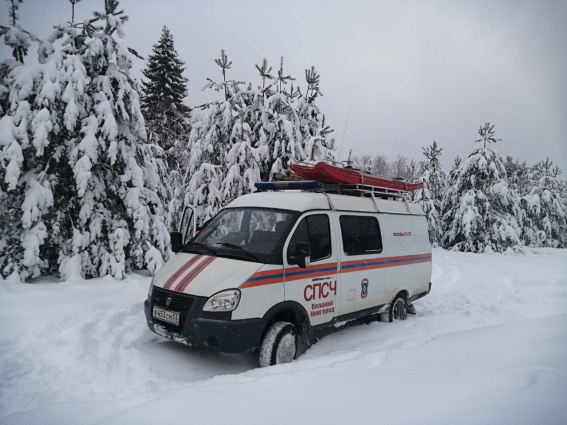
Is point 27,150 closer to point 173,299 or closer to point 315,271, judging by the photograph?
point 173,299

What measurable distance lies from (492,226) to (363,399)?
22703 mm

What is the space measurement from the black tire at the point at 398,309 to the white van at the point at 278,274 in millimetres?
59

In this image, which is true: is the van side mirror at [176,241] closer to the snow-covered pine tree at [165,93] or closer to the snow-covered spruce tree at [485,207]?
the snow-covered pine tree at [165,93]

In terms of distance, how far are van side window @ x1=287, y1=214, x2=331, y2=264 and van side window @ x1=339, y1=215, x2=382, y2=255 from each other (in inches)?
16.4

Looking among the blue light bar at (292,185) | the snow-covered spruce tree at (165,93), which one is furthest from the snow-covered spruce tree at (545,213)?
the blue light bar at (292,185)

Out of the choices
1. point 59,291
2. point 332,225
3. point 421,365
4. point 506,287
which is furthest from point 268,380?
point 506,287

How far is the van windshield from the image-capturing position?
4879 mm

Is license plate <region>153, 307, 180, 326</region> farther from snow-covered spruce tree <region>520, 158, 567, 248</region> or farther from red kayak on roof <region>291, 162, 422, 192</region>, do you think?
snow-covered spruce tree <region>520, 158, 567, 248</region>

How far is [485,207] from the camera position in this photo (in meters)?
22.5

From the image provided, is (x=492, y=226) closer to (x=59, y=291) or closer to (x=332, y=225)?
(x=332, y=225)

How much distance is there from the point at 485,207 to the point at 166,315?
893 inches

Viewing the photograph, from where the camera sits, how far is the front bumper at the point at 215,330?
4.27 m

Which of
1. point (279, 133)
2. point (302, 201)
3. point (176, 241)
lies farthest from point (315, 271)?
point (279, 133)

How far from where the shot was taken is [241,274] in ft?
14.8
